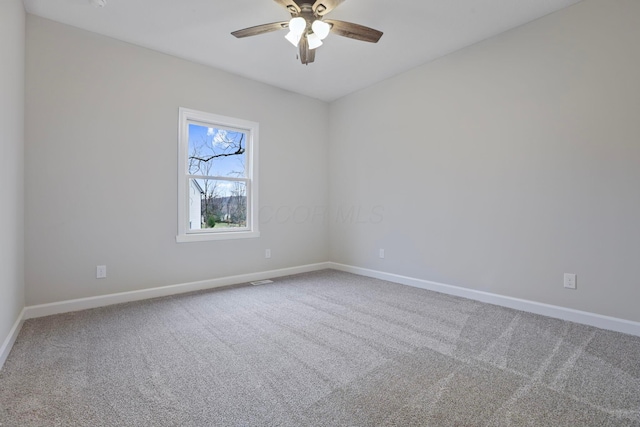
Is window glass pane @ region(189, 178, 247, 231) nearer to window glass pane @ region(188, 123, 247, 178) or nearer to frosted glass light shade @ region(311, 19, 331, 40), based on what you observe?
window glass pane @ region(188, 123, 247, 178)

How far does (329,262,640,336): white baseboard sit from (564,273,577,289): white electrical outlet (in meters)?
0.20

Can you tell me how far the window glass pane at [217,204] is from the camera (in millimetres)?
3734

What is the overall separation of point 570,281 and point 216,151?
3981mm

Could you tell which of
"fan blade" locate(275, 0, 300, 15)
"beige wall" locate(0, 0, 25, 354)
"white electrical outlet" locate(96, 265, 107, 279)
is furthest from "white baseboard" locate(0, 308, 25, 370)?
"fan blade" locate(275, 0, 300, 15)

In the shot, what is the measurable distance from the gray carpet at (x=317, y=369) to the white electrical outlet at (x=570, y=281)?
331mm

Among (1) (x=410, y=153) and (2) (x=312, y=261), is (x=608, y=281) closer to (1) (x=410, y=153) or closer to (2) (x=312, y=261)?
(1) (x=410, y=153)

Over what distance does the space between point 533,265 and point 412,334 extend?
4.74 ft

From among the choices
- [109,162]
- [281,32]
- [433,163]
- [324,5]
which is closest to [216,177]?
[109,162]

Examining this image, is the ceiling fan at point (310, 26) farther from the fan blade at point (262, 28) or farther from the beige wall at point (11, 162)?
the beige wall at point (11, 162)

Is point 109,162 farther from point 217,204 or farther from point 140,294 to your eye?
point 140,294

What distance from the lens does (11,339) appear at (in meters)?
2.14

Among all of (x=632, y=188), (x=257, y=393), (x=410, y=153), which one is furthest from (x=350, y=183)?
(x=257, y=393)

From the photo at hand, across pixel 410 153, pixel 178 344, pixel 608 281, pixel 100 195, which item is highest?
pixel 410 153

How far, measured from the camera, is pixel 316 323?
261 centimetres
